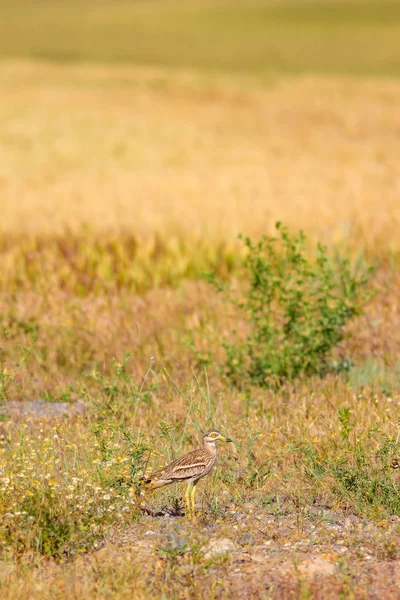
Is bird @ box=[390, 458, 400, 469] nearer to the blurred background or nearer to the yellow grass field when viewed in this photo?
the yellow grass field

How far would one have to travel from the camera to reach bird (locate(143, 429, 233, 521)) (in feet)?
14.9

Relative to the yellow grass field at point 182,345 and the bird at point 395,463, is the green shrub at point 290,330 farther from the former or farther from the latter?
the bird at point 395,463

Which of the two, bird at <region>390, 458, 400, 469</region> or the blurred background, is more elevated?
the blurred background

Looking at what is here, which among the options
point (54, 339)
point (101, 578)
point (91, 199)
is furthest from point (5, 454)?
point (91, 199)

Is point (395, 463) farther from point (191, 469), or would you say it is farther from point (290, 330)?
point (290, 330)

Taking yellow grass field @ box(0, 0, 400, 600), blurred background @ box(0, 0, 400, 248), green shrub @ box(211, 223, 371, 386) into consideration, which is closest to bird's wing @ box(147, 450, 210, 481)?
yellow grass field @ box(0, 0, 400, 600)

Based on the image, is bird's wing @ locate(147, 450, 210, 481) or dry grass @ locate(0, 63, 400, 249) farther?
dry grass @ locate(0, 63, 400, 249)

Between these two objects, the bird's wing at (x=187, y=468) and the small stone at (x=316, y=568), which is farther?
the bird's wing at (x=187, y=468)

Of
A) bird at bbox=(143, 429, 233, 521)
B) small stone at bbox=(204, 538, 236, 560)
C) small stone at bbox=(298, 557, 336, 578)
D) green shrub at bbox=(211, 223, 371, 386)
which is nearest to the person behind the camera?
small stone at bbox=(298, 557, 336, 578)

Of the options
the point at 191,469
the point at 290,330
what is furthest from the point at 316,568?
the point at 290,330

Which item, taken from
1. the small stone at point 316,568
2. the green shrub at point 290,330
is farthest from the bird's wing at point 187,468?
the green shrub at point 290,330

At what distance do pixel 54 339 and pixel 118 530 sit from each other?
4116 millimetres

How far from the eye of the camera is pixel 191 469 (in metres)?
4.54

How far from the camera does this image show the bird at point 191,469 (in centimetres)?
453
